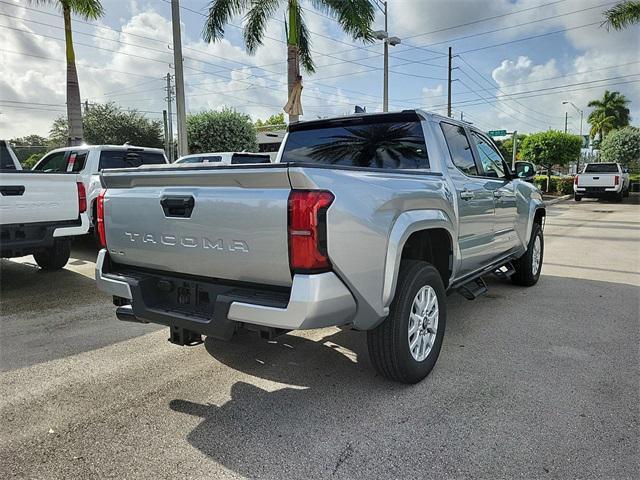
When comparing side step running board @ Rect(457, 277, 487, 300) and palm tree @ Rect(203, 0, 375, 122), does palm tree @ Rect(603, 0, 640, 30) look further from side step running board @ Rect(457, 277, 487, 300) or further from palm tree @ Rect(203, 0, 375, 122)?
side step running board @ Rect(457, 277, 487, 300)

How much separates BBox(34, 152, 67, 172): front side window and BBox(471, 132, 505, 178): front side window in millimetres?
7463

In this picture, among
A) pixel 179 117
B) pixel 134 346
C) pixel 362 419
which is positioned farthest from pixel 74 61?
pixel 362 419

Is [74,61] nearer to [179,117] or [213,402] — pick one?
[179,117]

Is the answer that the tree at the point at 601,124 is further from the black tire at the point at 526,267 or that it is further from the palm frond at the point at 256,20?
the black tire at the point at 526,267

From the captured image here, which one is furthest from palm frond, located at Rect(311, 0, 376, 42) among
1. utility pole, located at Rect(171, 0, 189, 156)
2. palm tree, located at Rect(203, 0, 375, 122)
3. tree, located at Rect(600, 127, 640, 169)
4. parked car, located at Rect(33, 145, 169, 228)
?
tree, located at Rect(600, 127, 640, 169)

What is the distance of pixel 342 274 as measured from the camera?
2582mm

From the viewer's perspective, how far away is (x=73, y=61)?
14.6 metres

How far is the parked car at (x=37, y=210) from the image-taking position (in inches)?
215

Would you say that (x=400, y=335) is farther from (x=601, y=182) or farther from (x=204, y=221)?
(x=601, y=182)

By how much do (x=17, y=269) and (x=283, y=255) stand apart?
20.9 ft

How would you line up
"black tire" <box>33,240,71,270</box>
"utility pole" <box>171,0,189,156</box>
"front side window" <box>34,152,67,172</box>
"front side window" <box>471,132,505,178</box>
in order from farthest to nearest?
"utility pole" <box>171,0,189,156</box>
"front side window" <box>34,152,67,172</box>
"black tire" <box>33,240,71,270</box>
"front side window" <box>471,132,505,178</box>

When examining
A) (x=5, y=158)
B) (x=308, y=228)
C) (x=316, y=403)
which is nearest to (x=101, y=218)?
(x=308, y=228)

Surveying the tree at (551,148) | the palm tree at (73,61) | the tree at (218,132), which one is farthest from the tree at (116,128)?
the tree at (551,148)

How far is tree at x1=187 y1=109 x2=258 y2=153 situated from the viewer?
22625 millimetres
